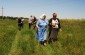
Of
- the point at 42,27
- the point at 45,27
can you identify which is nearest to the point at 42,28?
the point at 42,27

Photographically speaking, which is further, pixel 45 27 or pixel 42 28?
pixel 45 27

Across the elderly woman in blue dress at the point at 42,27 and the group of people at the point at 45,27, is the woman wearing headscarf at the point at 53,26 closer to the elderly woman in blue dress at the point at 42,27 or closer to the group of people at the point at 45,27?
the group of people at the point at 45,27

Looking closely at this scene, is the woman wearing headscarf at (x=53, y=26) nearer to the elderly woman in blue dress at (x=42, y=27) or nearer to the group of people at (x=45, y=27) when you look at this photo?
the group of people at (x=45, y=27)

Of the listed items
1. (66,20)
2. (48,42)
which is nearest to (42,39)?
(48,42)

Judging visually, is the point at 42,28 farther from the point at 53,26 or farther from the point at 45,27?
the point at 53,26

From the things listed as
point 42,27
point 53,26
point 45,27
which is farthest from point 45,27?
point 53,26

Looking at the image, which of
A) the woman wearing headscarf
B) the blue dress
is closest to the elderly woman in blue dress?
the blue dress

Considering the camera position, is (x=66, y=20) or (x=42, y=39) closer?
(x=42, y=39)

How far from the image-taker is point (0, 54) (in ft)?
44.2

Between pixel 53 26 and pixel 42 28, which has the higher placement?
pixel 53 26

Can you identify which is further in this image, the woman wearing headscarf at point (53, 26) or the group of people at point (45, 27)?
the woman wearing headscarf at point (53, 26)

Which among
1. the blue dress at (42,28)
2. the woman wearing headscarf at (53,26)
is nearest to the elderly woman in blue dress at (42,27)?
the blue dress at (42,28)

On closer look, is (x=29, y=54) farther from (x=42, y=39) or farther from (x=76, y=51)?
(x=42, y=39)

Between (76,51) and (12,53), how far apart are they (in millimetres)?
3147
